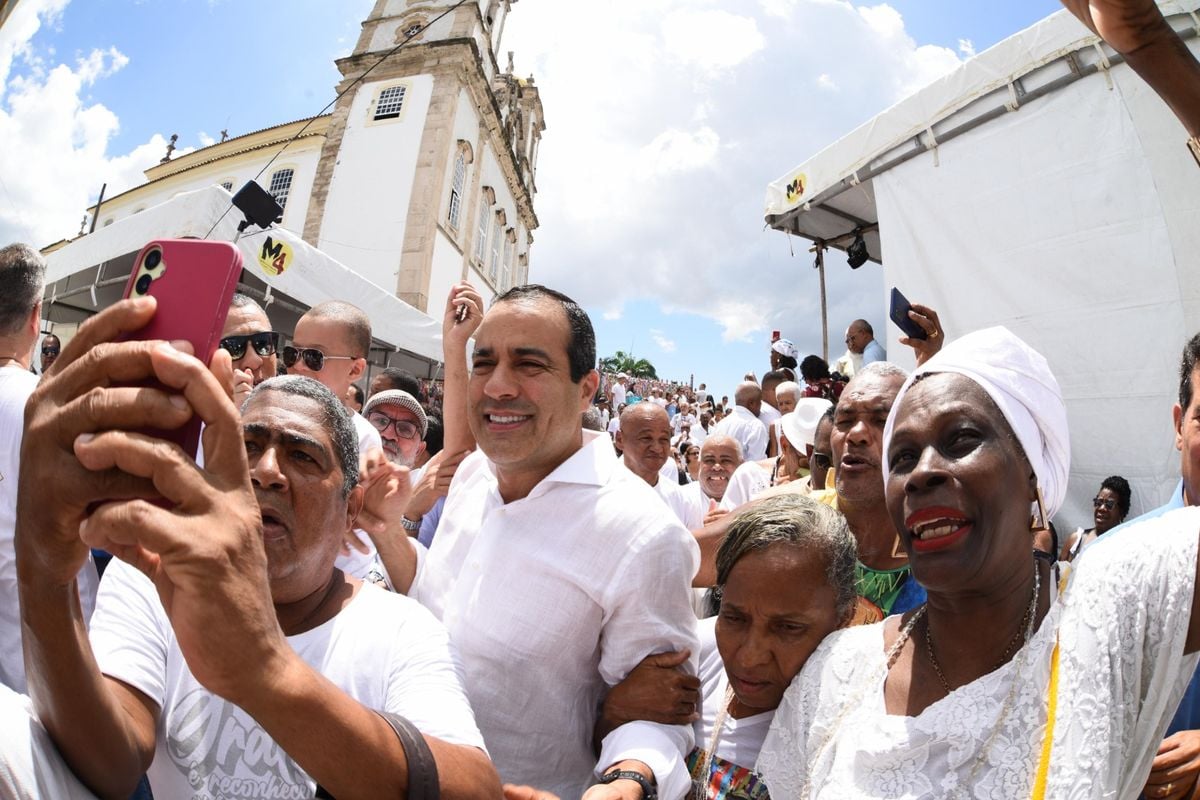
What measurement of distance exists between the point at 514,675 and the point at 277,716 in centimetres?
100

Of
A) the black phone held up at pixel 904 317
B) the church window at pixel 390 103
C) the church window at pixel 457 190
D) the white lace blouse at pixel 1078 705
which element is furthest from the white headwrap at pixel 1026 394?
the church window at pixel 390 103

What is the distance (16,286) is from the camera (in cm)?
249

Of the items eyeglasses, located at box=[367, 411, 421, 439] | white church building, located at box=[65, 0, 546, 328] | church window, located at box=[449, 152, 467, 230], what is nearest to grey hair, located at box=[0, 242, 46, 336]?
eyeglasses, located at box=[367, 411, 421, 439]

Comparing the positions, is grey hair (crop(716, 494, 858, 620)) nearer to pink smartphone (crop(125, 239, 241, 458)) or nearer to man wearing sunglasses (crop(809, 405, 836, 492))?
pink smartphone (crop(125, 239, 241, 458))

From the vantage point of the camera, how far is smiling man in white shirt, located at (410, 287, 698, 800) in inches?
69.7

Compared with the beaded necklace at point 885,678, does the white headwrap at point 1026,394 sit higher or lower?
higher

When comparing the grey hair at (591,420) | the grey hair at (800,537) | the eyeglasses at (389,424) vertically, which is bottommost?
the grey hair at (800,537)

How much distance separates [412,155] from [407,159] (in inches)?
7.3

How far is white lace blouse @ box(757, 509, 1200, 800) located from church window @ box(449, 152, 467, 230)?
20545mm

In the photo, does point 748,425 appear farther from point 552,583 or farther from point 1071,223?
point 552,583

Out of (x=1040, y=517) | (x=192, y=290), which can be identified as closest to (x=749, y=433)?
(x=1040, y=517)

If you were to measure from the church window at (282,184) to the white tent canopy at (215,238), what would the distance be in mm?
16305

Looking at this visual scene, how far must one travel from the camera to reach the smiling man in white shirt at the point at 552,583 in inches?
69.7

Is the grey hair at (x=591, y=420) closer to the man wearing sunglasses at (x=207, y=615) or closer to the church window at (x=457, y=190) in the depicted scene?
the man wearing sunglasses at (x=207, y=615)
